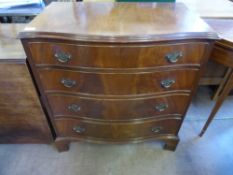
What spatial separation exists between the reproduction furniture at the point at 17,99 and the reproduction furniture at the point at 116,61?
0.31ft

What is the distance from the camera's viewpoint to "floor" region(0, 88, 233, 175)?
133 cm

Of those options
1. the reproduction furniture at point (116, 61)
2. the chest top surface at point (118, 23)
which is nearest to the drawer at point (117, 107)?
the reproduction furniture at point (116, 61)

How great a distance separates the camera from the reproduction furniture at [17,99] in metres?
0.96

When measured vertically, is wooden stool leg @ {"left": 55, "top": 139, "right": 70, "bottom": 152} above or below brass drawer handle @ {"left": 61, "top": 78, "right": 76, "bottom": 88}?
below

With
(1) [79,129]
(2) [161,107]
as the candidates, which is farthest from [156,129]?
(1) [79,129]

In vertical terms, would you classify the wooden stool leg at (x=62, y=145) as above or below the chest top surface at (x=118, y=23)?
below

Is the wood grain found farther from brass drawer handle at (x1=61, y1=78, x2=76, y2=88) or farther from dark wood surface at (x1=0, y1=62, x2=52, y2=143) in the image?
brass drawer handle at (x1=61, y1=78, x2=76, y2=88)

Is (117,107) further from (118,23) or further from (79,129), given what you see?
(118,23)

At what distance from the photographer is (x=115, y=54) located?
828mm

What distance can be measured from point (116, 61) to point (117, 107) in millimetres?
324

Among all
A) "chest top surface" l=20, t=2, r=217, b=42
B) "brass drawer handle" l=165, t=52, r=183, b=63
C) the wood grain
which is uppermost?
"chest top surface" l=20, t=2, r=217, b=42

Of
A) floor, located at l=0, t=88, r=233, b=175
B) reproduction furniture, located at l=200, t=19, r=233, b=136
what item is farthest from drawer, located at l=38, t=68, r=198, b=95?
floor, located at l=0, t=88, r=233, b=175

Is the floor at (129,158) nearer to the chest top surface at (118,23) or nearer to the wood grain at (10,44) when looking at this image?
the wood grain at (10,44)

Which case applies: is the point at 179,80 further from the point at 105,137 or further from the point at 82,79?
the point at 105,137
